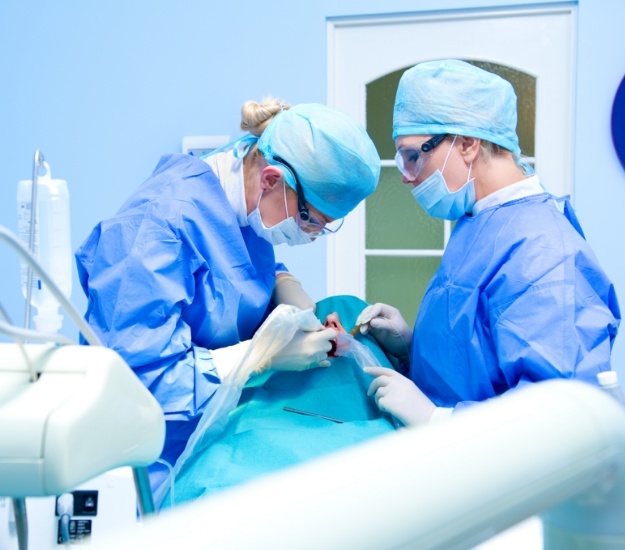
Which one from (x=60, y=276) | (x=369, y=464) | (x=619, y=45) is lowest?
(x=60, y=276)

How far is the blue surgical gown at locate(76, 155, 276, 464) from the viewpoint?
128 centimetres

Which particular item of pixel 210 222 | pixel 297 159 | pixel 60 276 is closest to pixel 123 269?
pixel 210 222

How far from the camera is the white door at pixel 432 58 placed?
9.46ft

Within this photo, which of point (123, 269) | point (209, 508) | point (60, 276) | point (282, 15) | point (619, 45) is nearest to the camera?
point (209, 508)

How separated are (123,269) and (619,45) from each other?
228 cm

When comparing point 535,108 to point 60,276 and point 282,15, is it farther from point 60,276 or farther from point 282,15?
point 60,276

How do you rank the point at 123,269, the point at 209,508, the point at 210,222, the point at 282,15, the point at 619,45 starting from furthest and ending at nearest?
the point at 282,15 < the point at 619,45 < the point at 210,222 < the point at 123,269 < the point at 209,508

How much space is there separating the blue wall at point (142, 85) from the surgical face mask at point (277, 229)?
1.47m

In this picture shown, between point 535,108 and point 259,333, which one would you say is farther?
point 535,108

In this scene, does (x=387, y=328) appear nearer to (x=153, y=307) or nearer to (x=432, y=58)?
(x=153, y=307)

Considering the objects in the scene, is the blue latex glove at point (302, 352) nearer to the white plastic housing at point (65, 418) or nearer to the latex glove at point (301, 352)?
the latex glove at point (301, 352)

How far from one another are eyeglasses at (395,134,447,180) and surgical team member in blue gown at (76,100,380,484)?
13 cm

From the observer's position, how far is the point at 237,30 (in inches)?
122

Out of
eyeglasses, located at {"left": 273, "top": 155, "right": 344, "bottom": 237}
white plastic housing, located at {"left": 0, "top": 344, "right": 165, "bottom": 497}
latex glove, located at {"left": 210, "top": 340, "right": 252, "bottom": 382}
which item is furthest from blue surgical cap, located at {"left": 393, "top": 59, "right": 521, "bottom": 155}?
white plastic housing, located at {"left": 0, "top": 344, "right": 165, "bottom": 497}
